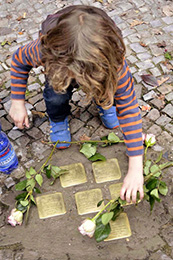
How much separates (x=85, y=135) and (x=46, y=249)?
3.21ft

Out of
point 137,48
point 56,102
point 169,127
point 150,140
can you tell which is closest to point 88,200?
point 150,140

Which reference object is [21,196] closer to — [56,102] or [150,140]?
[56,102]

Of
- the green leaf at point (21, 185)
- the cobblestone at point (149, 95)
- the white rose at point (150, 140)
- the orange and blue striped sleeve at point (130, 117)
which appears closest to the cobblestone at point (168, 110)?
the cobblestone at point (149, 95)

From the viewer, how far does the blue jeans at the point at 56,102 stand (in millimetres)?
2146

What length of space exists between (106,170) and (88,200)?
0.28 meters

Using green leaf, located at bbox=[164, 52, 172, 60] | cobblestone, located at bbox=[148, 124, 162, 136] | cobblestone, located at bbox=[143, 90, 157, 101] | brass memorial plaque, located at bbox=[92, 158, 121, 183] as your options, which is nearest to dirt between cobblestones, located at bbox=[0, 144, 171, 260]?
brass memorial plaque, located at bbox=[92, 158, 121, 183]

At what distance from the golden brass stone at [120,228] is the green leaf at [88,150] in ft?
1.74

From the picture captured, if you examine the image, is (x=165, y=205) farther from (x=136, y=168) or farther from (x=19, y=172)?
(x=19, y=172)

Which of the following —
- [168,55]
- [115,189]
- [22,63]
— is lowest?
[115,189]

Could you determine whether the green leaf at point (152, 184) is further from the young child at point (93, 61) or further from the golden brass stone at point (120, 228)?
the golden brass stone at point (120, 228)

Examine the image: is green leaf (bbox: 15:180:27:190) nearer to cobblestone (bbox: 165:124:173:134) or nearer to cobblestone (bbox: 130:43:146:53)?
cobblestone (bbox: 165:124:173:134)

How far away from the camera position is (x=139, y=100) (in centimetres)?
261

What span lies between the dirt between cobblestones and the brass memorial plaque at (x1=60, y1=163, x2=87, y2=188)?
3.5 inches

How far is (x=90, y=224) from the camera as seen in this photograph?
173 centimetres
